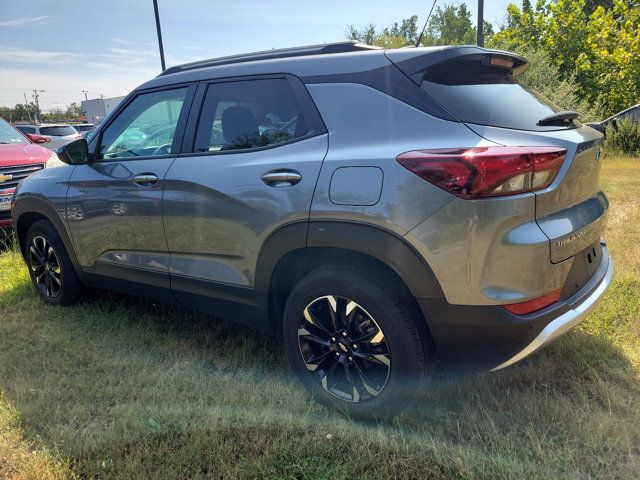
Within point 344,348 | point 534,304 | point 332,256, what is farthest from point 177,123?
point 534,304

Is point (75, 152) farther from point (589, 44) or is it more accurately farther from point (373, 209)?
point (589, 44)

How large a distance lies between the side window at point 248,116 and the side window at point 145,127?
274 mm

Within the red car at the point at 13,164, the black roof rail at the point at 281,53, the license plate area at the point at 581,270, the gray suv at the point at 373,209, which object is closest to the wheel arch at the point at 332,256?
the gray suv at the point at 373,209

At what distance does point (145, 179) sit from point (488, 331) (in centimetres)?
219

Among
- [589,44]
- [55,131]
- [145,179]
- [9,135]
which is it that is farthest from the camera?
[589,44]

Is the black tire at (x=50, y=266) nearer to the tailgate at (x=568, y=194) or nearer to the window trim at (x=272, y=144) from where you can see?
the window trim at (x=272, y=144)

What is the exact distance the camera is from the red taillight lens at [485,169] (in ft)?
6.66

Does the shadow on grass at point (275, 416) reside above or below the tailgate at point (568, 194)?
below

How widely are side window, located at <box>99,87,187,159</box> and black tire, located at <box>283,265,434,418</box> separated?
1.37 metres

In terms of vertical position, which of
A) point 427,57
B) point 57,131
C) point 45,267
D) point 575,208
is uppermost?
point 427,57

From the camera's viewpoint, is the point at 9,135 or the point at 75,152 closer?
the point at 75,152

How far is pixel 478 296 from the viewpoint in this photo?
82.4 inches

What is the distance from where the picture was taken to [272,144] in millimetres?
2689

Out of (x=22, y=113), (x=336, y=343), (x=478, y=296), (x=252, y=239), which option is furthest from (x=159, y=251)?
(x=22, y=113)
